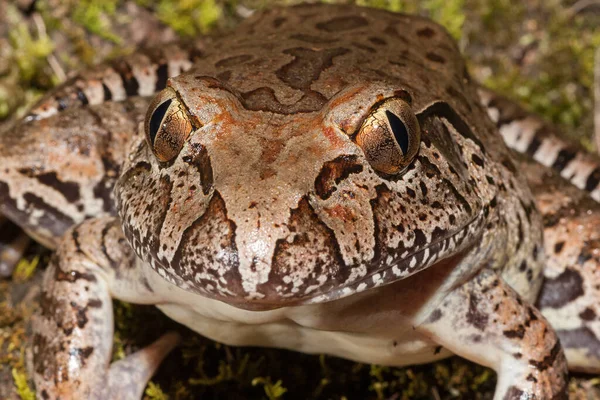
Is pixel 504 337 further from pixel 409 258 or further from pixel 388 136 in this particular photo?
pixel 388 136

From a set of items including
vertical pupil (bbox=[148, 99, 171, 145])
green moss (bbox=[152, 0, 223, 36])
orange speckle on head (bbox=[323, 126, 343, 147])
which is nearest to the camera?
orange speckle on head (bbox=[323, 126, 343, 147])

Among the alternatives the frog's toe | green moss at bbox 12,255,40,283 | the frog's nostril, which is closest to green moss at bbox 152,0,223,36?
green moss at bbox 12,255,40,283

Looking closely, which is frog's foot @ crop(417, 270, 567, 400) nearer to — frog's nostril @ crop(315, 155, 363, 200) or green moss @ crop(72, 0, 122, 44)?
frog's nostril @ crop(315, 155, 363, 200)

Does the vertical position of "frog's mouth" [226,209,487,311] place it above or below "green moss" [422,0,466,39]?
above

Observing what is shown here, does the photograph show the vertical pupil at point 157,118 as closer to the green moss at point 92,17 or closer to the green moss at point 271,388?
the green moss at point 271,388

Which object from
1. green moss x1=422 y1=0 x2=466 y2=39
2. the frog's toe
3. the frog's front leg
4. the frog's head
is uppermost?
the frog's head

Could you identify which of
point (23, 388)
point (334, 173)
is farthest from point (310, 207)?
point (23, 388)
